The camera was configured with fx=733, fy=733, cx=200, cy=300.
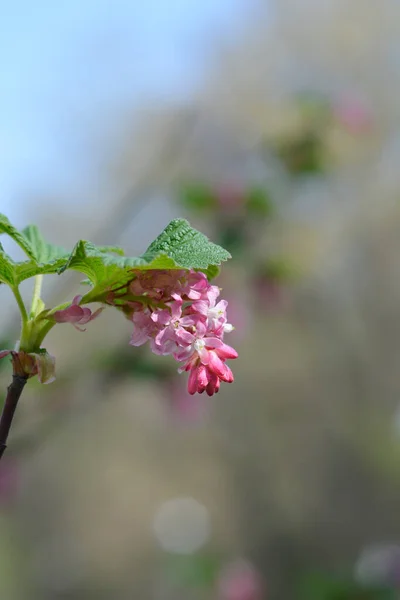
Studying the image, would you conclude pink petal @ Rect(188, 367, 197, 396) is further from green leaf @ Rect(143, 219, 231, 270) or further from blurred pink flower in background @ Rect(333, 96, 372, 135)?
blurred pink flower in background @ Rect(333, 96, 372, 135)

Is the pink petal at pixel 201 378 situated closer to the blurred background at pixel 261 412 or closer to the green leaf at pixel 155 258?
the green leaf at pixel 155 258

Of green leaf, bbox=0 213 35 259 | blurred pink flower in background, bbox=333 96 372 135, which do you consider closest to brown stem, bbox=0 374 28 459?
green leaf, bbox=0 213 35 259

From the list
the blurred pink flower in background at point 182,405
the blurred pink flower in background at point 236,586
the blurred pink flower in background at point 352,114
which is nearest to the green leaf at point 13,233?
the blurred pink flower in background at point 182,405

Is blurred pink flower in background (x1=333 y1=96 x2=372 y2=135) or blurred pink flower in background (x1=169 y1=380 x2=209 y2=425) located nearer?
blurred pink flower in background (x1=169 y1=380 x2=209 y2=425)

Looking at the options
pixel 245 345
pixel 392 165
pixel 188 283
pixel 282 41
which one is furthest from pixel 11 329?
pixel 282 41

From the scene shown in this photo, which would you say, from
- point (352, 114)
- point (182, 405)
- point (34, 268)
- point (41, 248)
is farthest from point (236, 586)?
point (34, 268)

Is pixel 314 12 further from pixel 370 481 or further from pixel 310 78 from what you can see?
pixel 370 481
